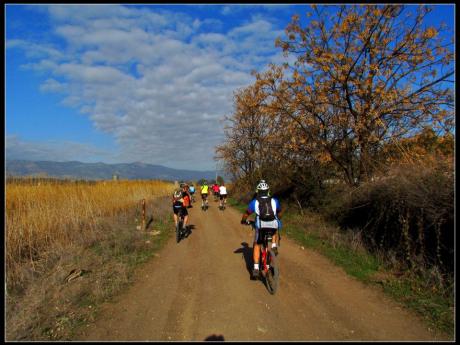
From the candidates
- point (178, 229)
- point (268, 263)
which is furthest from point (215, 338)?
point (178, 229)

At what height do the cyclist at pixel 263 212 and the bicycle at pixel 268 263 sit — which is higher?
the cyclist at pixel 263 212

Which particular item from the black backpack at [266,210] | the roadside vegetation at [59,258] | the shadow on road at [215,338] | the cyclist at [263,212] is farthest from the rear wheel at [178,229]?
the shadow on road at [215,338]

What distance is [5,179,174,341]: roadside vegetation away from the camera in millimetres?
5156

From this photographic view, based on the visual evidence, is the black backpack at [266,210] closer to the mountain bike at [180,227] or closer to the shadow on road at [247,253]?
the shadow on road at [247,253]

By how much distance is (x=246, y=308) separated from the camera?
18.4 ft

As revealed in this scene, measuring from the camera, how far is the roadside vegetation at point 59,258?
516cm

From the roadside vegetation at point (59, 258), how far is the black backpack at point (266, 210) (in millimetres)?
3318

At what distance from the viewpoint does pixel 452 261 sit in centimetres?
639

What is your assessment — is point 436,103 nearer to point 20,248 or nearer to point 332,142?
point 332,142

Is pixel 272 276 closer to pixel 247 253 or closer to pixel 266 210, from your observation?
pixel 266 210

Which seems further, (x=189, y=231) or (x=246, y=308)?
(x=189, y=231)

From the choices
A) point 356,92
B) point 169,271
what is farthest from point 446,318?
point 356,92

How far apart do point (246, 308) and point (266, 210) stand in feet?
6.66

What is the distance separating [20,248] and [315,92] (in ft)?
37.6
